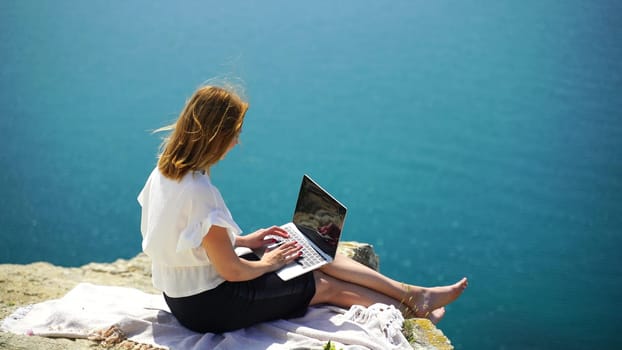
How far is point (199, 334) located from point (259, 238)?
44 cm

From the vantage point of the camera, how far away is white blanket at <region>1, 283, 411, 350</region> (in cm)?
226

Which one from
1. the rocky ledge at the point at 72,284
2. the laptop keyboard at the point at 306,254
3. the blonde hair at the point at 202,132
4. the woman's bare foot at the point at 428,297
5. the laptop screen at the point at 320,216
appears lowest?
the rocky ledge at the point at 72,284

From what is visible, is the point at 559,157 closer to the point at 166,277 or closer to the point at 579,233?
the point at 579,233

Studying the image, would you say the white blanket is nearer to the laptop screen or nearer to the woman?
the woman

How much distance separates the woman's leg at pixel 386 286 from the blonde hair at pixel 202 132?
0.72 meters

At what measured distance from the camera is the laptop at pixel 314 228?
7.77 ft

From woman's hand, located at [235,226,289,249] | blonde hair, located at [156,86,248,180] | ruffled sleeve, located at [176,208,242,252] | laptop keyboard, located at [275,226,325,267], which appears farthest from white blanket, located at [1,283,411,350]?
blonde hair, located at [156,86,248,180]

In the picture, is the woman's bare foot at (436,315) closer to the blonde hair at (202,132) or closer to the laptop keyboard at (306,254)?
the laptop keyboard at (306,254)

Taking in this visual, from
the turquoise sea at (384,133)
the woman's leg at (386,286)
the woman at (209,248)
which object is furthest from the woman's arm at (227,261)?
the turquoise sea at (384,133)

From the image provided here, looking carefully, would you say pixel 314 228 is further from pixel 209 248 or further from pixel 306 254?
pixel 209 248

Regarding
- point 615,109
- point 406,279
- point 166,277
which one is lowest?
point 406,279

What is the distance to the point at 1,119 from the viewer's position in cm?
732

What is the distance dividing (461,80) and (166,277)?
23.6 feet

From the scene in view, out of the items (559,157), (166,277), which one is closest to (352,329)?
(166,277)
